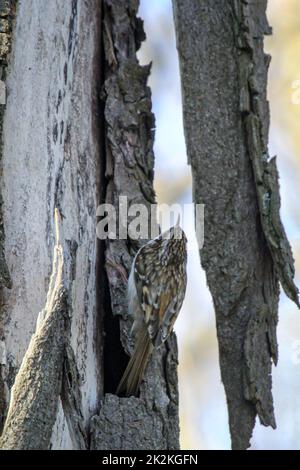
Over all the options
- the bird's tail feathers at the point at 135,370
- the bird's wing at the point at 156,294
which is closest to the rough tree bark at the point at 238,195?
the bird's tail feathers at the point at 135,370

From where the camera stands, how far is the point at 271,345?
3574mm

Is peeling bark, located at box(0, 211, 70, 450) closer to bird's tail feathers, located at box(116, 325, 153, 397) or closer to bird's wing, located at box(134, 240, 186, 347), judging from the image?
bird's tail feathers, located at box(116, 325, 153, 397)

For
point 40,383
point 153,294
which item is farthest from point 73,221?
point 153,294

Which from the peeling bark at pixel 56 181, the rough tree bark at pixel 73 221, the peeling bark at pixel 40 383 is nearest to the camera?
the peeling bark at pixel 40 383

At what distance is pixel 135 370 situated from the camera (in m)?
3.85

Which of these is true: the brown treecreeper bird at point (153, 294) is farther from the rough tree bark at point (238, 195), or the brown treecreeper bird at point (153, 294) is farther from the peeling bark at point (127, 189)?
the rough tree bark at point (238, 195)

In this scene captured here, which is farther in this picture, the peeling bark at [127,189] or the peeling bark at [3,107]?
the peeling bark at [127,189]

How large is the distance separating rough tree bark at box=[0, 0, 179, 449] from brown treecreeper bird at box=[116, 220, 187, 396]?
65 mm

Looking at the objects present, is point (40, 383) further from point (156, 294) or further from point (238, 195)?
point (156, 294)

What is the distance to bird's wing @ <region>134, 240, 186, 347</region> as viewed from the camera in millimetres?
4273

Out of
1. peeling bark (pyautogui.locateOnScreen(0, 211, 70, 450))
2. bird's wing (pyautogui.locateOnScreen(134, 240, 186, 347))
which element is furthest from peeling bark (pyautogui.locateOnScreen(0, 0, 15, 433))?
bird's wing (pyautogui.locateOnScreen(134, 240, 186, 347))

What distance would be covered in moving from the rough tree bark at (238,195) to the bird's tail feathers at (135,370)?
411mm

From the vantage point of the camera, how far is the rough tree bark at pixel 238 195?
3.51m
